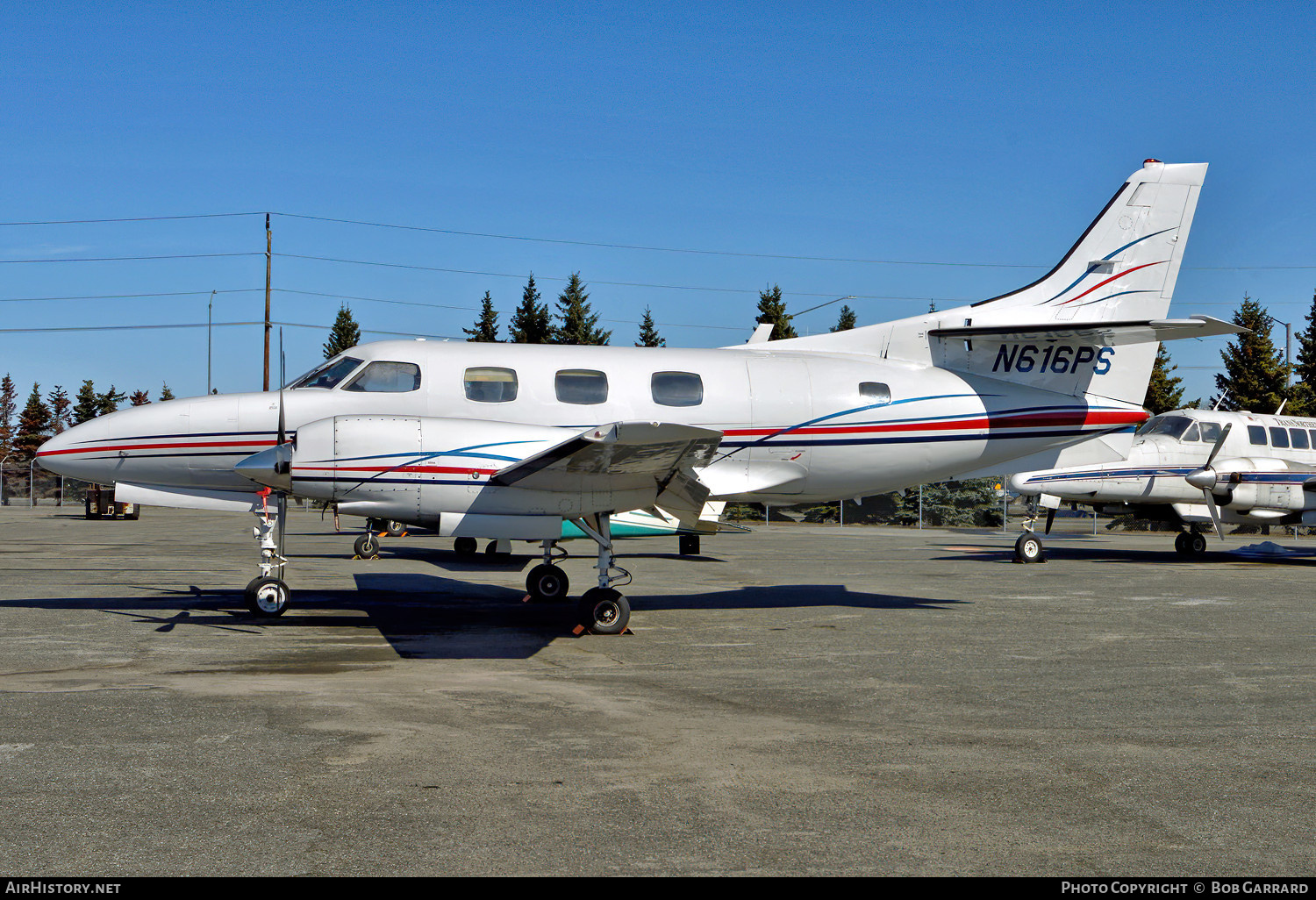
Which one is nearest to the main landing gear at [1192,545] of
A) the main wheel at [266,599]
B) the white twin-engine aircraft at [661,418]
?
the white twin-engine aircraft at [661,418]

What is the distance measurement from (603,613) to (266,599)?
4.10 meters

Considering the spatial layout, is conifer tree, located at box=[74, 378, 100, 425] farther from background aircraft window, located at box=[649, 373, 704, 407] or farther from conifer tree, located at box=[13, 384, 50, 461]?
background aircraft window, located at box=[649, 373, 704, 407]

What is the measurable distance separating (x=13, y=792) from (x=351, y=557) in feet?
55.3

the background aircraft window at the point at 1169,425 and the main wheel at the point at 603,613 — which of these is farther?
the background aircraft window at the point at 1169,425

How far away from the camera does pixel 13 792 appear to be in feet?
16.4

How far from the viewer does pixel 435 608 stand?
13359 millimetres

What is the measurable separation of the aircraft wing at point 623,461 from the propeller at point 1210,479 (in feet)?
49.4

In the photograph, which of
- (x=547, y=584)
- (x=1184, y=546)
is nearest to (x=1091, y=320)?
(x=547, y=584)

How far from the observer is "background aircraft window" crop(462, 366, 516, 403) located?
11727mm

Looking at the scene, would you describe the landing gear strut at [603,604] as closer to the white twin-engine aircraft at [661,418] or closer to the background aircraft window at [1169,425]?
the white twin-engine aircraft at [661,418]

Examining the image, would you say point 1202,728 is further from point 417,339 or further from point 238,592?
point 238,592

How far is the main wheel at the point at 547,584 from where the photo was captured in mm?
13930

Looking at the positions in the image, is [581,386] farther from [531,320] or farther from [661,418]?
[531,320]

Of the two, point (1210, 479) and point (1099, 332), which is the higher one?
point (1099, 332)
